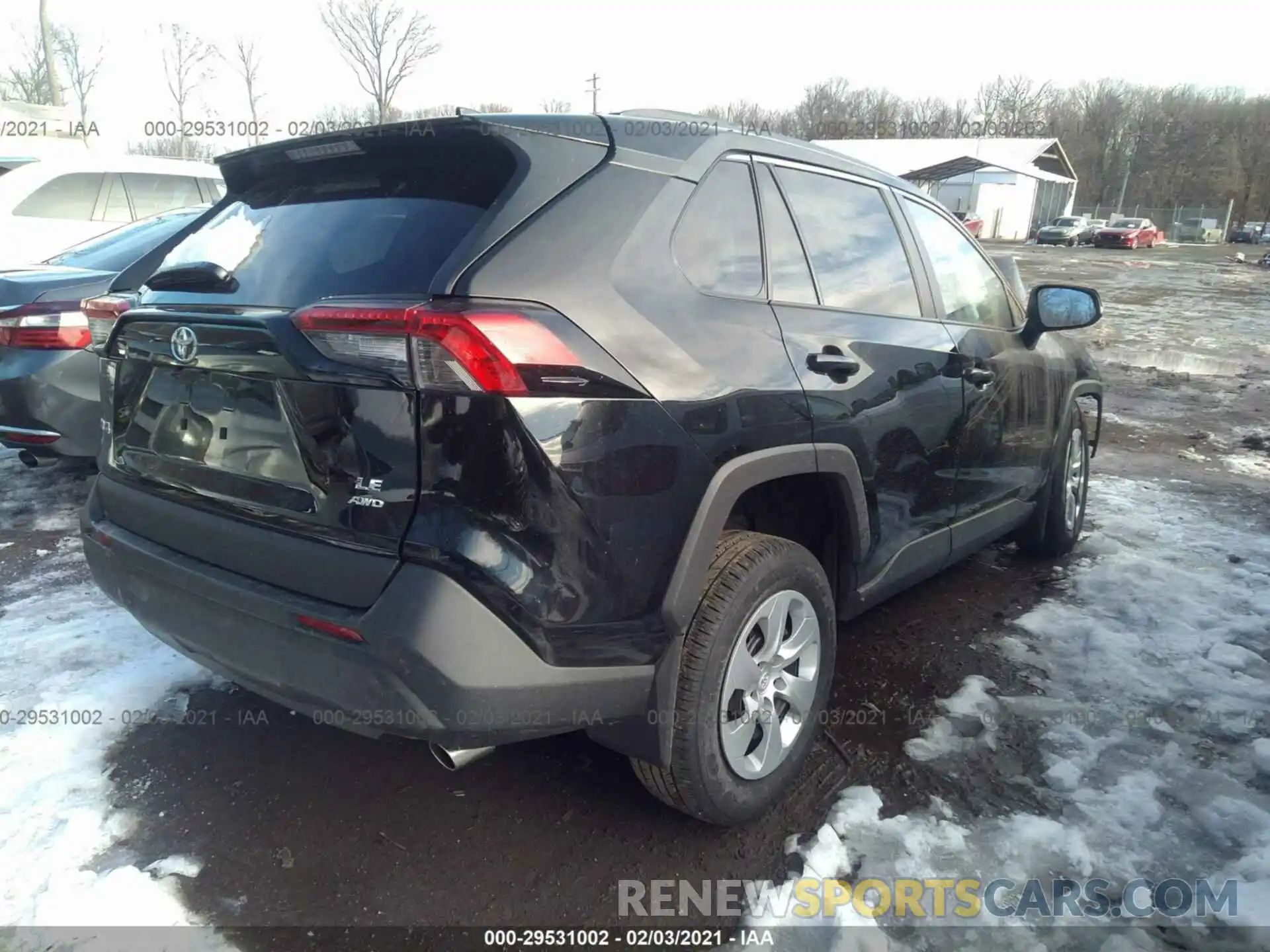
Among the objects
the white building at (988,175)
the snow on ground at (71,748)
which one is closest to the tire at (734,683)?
the snow on ground at (71,748)

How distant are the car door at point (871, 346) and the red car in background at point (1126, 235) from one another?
156 ft

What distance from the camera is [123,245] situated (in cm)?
559

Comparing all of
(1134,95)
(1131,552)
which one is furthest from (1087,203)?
(1131,552)

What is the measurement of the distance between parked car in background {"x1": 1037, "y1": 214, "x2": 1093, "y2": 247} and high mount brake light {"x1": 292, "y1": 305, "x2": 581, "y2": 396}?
5025cm

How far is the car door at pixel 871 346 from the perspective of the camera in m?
2.53

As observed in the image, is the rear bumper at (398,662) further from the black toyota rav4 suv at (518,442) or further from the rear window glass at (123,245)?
the rear window glass at (123,245)

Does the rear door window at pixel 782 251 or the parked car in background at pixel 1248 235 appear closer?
the rear door window at pixel 782 251

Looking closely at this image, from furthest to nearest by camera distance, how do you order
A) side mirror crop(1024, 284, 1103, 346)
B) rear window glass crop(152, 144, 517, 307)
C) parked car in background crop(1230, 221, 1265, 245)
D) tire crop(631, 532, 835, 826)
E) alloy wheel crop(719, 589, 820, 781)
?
parked car in background crop(1230, 221, 1265, 245) < side mirror crop(1024, 284, 1103, 346) < alloy wheel crop(719, 589, 820, 781) < tire crop(631, 532, 835, 826) < rear window glass crop(152, 144, 517, 307)

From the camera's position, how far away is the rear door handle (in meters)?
2.46

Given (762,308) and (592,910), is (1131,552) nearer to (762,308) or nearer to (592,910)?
(762,308)

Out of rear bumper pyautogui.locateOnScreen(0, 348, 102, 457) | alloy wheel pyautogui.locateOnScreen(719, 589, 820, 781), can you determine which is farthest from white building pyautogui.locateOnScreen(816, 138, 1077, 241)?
alloy wheel pyautogui.locateOnScreen(719, 589, 820, 781)

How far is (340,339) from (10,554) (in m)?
3.54

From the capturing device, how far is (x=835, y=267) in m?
2.78

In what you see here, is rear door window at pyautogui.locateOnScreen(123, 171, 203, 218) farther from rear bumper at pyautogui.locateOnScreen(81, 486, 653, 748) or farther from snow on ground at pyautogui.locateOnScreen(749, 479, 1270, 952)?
snow on ground at pyautogui.locateOnScreen(749, 479, 1270, 952)
